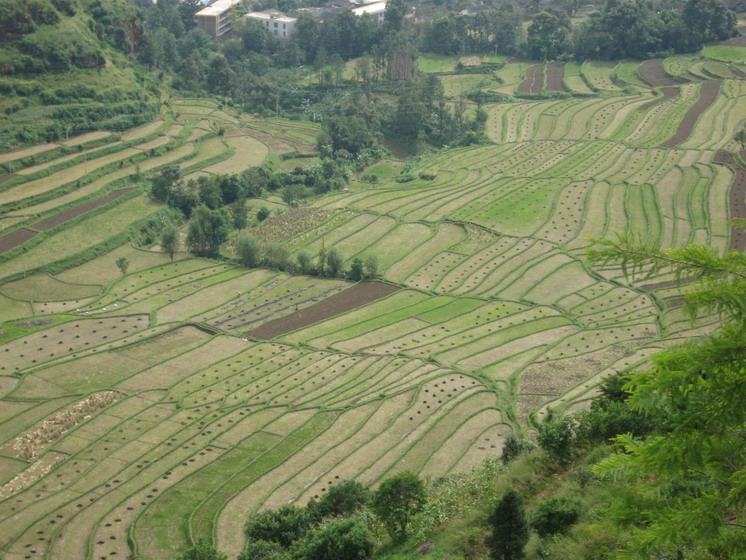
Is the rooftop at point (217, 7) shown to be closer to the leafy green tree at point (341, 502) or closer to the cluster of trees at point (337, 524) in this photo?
the leafy green tree at point (341, 502)

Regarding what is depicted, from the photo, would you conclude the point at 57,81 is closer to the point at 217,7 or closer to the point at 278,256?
the point at 278,256

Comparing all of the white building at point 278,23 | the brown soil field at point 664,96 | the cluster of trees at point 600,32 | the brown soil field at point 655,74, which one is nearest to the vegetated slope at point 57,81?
the white building at point 278,23

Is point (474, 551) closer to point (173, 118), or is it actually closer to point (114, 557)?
point (114, 557)

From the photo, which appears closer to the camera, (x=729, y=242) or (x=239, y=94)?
(x=729, y=242)

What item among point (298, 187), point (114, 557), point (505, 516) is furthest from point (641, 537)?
point (298, 187)

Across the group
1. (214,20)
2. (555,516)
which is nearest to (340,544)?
(555,516)

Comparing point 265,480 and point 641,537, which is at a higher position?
point 641,537

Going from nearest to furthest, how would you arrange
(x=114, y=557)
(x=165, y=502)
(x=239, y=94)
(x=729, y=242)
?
(x=114, y=557)
(x=165, y=502)
(x=729, y=242)
(x=239, y=94)
